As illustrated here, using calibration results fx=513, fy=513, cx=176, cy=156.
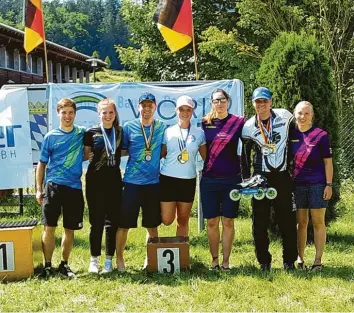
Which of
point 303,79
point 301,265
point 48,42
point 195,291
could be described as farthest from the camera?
point 48,42

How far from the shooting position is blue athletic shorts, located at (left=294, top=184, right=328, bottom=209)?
530 centimetres

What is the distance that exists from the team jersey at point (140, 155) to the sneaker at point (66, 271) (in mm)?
1136

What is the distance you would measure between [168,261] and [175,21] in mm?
3965

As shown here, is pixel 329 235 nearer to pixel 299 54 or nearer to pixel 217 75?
pixel 299 54

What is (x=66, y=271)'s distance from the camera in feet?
17.9

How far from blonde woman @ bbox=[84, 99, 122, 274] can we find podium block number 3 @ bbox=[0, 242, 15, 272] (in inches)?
33.7

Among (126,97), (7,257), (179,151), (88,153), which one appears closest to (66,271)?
(7,257)

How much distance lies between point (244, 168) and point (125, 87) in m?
3.18

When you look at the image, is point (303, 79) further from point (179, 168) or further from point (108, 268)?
point (108, 268)

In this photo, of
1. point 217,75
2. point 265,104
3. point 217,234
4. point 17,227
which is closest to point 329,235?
point 217,234

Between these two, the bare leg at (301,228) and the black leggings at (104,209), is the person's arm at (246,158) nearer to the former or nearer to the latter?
the bare leg at (301,228)

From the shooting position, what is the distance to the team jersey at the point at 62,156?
206 inches

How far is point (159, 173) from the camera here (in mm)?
5402

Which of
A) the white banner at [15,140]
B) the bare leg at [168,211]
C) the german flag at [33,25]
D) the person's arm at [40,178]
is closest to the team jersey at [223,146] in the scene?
the bare leg at [168,211]
